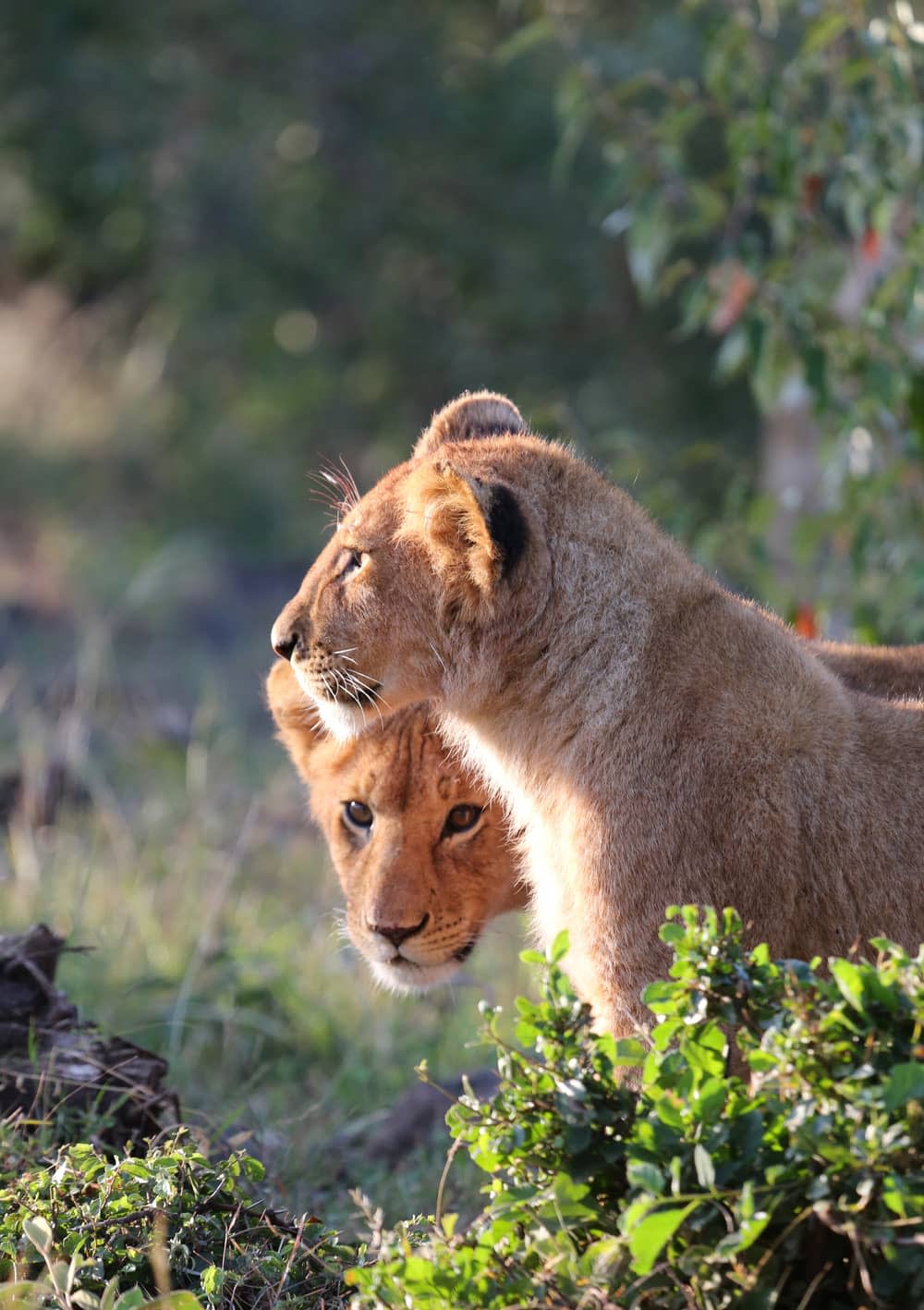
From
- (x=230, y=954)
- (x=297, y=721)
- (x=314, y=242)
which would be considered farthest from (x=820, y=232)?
(x=314, y=242)

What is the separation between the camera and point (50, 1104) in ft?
12.6

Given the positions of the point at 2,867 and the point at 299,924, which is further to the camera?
the point at 299,924

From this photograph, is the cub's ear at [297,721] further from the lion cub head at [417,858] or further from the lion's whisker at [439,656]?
the lion's whisker at [439,656]


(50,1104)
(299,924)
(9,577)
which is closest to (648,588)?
(50,1104)

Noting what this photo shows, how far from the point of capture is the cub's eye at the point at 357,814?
4.14 m

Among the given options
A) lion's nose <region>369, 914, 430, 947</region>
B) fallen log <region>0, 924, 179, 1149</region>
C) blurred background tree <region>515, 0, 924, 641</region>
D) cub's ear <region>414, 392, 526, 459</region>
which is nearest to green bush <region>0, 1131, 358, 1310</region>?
fallen log <region>0, 924, 179, 1149</region>

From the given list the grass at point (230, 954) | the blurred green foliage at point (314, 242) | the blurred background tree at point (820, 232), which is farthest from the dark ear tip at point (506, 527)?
the blurred green foliage at point (314, 242)

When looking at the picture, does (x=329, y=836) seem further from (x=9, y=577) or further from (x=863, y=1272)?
(x=9, y=577)

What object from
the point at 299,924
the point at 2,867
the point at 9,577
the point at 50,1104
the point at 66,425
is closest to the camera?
the point at 50,1104

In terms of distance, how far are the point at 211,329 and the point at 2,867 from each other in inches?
337

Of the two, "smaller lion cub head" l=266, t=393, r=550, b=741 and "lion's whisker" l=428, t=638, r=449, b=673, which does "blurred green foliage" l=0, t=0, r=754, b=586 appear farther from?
"lion's whisker" l=428, t=638, r=449, b=673

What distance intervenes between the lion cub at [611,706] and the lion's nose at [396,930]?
36 cm

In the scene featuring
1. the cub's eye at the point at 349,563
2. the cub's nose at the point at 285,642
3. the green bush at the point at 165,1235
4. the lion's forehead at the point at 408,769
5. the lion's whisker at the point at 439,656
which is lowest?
the green bush at the point at 165,1235

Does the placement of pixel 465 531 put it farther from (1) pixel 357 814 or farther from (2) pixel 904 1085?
(2) pixel 904 1085
